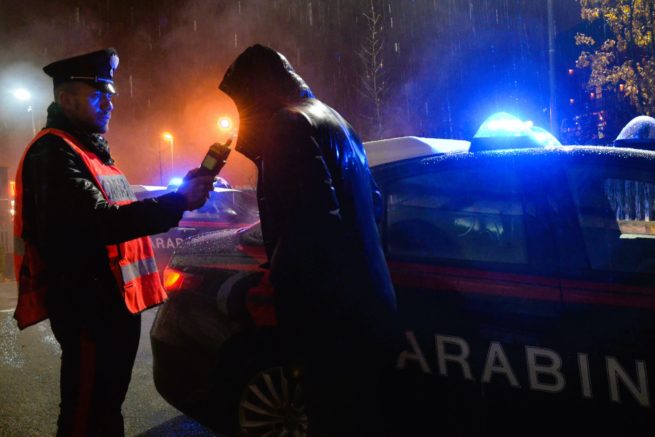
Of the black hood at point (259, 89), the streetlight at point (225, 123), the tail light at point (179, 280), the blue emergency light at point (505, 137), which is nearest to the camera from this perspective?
the black hood at point (259, 89)

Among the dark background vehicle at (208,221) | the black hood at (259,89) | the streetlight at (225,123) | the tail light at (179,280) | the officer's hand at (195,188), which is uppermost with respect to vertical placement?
the streetlight at (225,123)

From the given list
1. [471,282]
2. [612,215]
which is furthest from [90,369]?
[612,215]

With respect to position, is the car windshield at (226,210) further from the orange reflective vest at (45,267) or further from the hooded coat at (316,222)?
the hooded coat at (316,222)

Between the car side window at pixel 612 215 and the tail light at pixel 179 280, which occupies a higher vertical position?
the car side window at pixel 612 215

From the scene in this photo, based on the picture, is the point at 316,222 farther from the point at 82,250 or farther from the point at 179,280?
the point at 179,280

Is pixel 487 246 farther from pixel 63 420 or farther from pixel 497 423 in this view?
pixel 63 420

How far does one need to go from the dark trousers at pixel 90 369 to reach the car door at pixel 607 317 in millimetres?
1706

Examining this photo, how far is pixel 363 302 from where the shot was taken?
5.04ft

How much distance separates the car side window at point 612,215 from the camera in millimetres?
2186

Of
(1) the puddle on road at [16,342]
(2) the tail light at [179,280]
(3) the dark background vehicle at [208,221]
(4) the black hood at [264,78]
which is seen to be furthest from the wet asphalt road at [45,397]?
(4) the black hood at [264,78]

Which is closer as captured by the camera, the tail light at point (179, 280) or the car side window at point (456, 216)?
the car side window at point (456, 216)

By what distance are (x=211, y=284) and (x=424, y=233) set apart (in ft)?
3.62

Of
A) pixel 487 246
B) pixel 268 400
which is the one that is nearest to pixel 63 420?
pixel 268 400

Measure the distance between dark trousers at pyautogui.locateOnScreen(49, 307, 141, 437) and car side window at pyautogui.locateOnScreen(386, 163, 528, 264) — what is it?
1.19 metres
